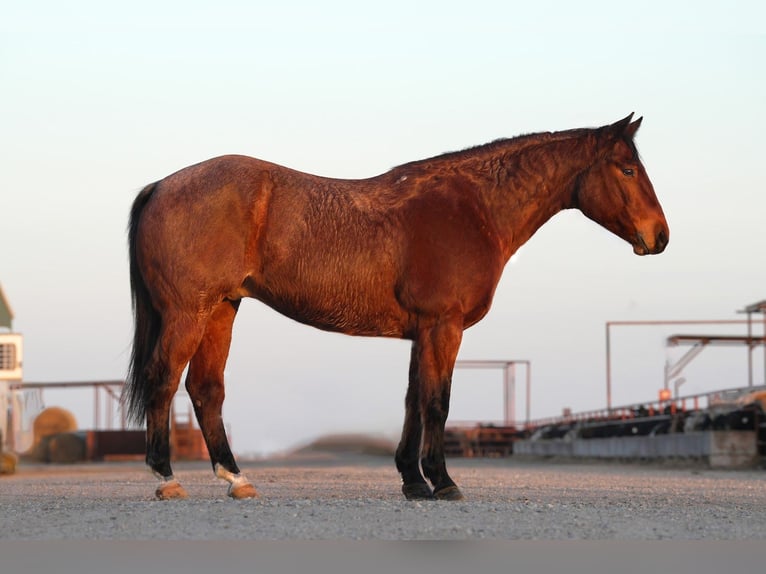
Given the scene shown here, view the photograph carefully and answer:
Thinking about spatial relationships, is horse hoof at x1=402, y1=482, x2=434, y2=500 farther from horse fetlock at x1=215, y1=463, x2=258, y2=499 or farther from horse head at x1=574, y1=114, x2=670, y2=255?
horse head at x1=574, y1=114, x2=670, y2=255

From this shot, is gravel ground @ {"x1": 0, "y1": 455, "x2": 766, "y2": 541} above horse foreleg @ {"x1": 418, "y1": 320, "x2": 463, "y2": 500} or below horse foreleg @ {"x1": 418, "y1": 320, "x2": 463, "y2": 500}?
below

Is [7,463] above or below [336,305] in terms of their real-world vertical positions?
below

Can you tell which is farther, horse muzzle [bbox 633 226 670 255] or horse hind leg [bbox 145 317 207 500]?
horse muzzle [bbox 633 226 670 255]

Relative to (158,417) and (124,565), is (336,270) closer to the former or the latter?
(158,417)

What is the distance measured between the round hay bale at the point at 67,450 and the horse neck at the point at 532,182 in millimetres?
44182

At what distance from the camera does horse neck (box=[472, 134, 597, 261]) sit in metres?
11.6

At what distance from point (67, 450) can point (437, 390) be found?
45065mm

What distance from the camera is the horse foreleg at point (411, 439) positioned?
10.9m

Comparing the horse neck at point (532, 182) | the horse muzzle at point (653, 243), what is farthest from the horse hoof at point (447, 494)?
the horse muzzle at point (653, 243)

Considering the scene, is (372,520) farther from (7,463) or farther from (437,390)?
(7,463)

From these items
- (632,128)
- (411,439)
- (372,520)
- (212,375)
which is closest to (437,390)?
(411,439)

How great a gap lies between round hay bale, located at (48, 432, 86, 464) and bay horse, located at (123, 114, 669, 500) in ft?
144

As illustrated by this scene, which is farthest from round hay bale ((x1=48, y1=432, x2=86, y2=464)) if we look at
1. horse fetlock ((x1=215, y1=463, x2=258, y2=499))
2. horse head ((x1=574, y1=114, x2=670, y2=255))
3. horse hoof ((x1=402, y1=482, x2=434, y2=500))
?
horse head ((x1=574, y1=114, x2=670, y2=255))

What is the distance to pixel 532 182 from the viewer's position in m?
11.7
